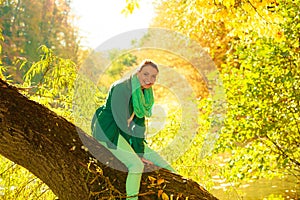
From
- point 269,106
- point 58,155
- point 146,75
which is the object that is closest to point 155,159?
point 146,75

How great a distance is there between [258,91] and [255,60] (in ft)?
1.30

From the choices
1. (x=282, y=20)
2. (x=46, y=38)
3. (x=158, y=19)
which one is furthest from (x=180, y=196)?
(x=46, y=38)

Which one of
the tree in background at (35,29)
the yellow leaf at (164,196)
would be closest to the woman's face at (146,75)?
the yellow leaf at (164,196)

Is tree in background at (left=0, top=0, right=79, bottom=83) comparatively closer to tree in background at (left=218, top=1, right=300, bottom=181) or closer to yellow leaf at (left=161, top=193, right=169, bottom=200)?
tree in background at (left=218, top=1, right=300, bottom=181)

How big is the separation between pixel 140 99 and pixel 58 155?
520mm

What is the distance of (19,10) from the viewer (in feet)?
88.2

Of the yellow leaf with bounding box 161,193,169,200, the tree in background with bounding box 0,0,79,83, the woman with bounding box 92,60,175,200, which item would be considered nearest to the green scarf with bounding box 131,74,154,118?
the woman with bounding box 92,60,175,200

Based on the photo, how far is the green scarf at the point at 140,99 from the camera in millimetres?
2732

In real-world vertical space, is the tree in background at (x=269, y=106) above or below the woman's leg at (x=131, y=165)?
above

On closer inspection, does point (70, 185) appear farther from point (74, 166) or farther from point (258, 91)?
point (258, 91)

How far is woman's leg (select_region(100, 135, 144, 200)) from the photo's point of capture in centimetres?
260

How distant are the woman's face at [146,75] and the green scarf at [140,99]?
0.08 ft

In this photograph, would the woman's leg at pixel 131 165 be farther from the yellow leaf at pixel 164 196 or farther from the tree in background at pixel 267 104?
the tree in background at pixel 267 104

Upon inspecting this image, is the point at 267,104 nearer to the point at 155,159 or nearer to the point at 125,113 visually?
the point at 155,159
